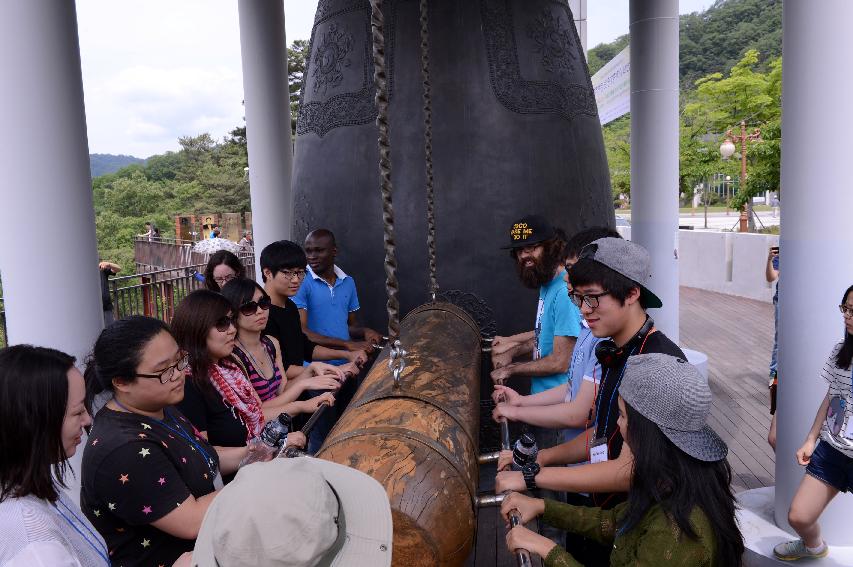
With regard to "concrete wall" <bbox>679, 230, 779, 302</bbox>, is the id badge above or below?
above

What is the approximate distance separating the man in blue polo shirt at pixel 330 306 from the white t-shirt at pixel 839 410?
7.19 feet

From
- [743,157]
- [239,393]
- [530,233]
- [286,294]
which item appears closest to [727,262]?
[743,157]

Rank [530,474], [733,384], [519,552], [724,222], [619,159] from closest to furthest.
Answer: [519,552], [530,474], [733,384], [724,222], [619,159]

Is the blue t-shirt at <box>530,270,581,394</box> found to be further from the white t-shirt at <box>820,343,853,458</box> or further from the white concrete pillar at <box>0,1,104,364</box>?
the white concrete pillar at <box>0,1,104,364</box>

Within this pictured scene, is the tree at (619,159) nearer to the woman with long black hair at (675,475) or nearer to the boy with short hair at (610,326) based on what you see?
the boy with short hair at (610,326)

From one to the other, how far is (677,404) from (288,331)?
7.84 ft

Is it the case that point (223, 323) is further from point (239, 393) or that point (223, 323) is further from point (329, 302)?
point (329, 302)

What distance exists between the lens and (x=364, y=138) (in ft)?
13.1

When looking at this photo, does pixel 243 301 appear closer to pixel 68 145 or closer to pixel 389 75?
pixel 68 145

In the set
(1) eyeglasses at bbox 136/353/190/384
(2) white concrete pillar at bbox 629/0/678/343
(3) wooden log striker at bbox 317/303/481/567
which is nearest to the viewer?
(3) wooden log striker at bbox 317/303/481/567

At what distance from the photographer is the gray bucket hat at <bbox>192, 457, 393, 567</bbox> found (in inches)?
39.3

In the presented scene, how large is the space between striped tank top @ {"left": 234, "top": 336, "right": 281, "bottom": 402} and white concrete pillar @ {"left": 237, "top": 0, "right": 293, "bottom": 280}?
373 cm

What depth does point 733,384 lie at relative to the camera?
23.8ft

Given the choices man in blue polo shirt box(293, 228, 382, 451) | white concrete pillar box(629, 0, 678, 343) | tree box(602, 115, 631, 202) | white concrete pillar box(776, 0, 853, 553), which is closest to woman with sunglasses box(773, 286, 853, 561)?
white concrete pillar box(776, 0, 853, 553)
